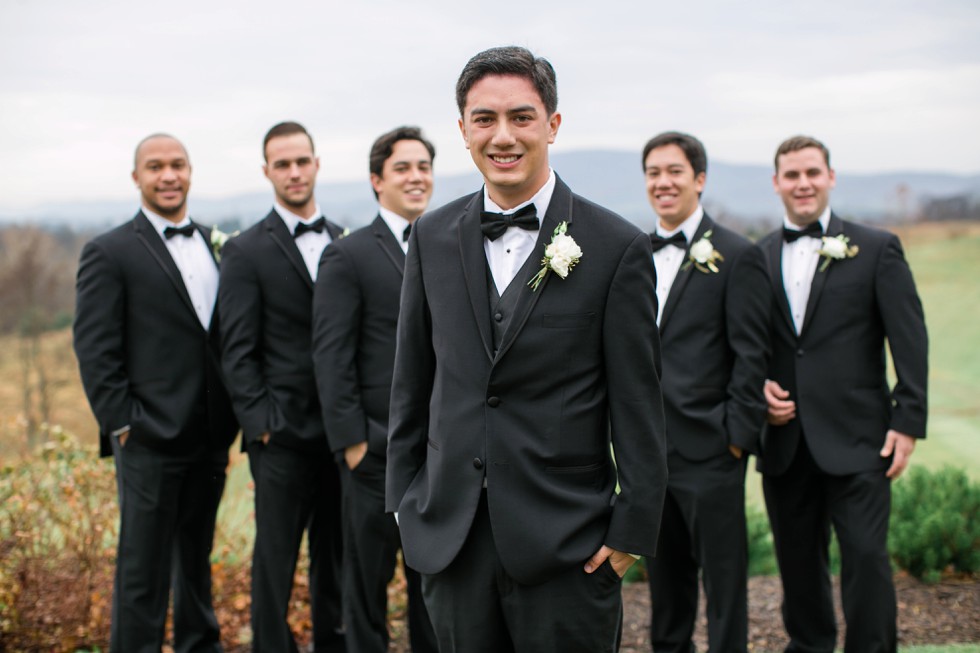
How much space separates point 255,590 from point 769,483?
2728mm

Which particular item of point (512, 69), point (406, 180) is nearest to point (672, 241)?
point (406, 180)

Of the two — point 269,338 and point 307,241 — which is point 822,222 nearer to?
point 307,241

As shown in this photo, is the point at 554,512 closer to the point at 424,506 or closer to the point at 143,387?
the point at 424,506

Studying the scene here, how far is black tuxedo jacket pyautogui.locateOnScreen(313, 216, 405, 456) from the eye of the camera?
4598 mm

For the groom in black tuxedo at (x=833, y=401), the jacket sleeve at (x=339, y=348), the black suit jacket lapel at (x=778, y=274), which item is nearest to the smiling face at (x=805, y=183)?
the groom in black tuxedo at (x=833, y=401)

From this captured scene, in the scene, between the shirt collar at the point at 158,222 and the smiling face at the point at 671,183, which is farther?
the shirt collar at the point at 158,222

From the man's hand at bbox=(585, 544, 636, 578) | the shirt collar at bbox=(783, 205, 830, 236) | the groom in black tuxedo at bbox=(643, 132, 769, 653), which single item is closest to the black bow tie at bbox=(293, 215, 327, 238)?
the groom in black tuxedo at bbox=(643, 132, 769, 653)

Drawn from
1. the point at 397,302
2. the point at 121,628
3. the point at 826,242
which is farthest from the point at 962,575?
the point at 121,628

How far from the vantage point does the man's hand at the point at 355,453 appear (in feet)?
15.1

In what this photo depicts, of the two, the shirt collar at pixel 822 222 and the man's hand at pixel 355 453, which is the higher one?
the shirt collar at pixel 822 222

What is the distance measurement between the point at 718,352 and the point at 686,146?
1084 mm

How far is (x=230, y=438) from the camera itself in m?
5.16

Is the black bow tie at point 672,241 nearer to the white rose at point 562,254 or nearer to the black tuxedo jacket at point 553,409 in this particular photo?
the black tuxedo jacket at point 553,409

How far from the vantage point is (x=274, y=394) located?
488 cm
